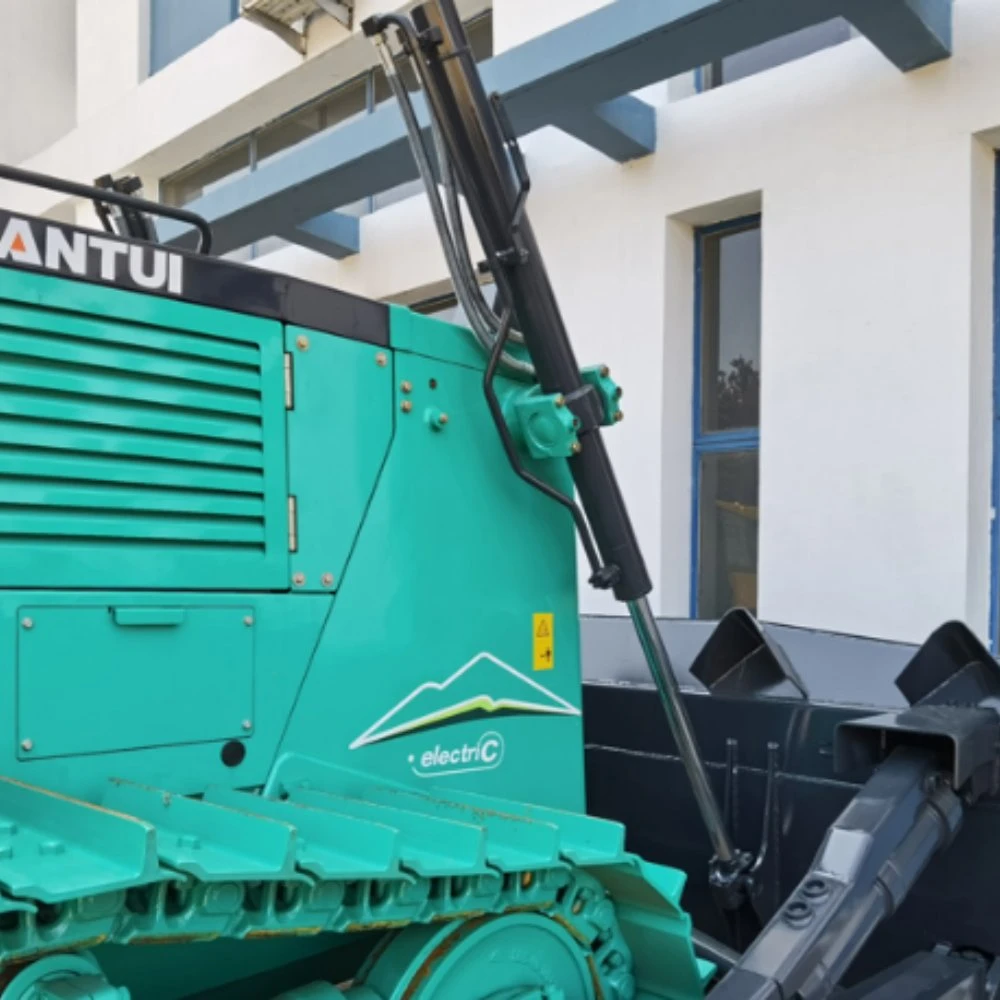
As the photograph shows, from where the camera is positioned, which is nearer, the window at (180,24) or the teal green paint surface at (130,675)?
the teal green paint surface at (130,675)

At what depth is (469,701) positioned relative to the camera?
2471 millimetres

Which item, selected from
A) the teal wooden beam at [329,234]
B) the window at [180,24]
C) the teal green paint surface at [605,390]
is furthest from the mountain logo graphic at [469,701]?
the window at [180,24]

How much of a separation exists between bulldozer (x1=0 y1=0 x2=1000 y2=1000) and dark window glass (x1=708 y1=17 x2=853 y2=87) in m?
3.70

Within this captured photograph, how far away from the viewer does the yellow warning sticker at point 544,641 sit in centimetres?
264

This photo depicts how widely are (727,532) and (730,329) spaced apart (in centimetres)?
113

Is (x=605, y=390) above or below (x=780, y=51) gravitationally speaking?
below

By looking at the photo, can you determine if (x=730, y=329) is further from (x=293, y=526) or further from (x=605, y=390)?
(x=293, y=526)

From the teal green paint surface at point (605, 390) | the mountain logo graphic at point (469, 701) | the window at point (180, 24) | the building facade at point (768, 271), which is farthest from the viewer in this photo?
the window at point (180, 24)

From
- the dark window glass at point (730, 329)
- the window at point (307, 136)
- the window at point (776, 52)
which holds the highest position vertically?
the window at point (307, 136)

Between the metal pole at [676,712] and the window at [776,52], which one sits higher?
the window at [776,52]

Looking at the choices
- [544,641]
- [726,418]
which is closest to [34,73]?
[726,418]

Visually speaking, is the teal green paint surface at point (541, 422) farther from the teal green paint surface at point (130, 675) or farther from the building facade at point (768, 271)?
the building facade at point (768, 271)

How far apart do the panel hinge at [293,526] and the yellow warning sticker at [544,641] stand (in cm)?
70

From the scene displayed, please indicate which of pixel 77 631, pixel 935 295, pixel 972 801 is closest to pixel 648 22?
pixel 935 295
